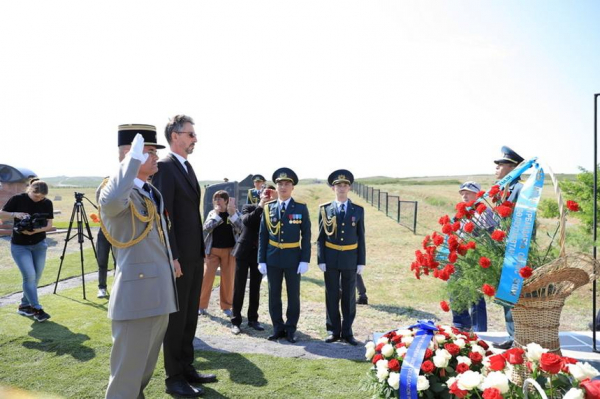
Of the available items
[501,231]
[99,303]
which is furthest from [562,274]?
[99,303]

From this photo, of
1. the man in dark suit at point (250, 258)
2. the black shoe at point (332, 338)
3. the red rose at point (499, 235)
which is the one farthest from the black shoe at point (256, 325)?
the red rose at point (499, 235)

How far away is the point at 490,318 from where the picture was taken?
670cm

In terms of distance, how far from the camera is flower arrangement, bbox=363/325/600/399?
2035 mm

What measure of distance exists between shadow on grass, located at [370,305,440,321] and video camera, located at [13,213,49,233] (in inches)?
204

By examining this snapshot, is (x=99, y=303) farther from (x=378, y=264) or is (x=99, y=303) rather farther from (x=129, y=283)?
(x=378, y=264)

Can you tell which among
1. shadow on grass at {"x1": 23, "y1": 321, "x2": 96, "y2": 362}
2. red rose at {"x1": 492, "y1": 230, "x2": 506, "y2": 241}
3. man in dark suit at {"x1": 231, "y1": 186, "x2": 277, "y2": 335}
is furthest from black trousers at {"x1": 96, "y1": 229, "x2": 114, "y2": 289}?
red rose at {"x1": 492, "y1": 230, "x2": 506, "y2": 241}

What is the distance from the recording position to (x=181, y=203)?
4074mm

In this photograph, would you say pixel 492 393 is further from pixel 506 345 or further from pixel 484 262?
pixel 506 345

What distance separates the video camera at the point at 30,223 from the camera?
596 cm

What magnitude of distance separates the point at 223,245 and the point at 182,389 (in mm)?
3076

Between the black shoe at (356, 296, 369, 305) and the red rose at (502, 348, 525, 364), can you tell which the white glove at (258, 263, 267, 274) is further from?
the red rose at (502, 348, 525, 364)

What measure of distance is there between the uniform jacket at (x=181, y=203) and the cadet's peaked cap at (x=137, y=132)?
0.35m

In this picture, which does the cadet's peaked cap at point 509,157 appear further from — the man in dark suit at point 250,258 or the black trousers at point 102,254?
the black trousers at point 102,254

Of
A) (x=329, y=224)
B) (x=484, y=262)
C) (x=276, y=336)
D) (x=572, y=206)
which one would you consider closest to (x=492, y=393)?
(x=484, y=262)
